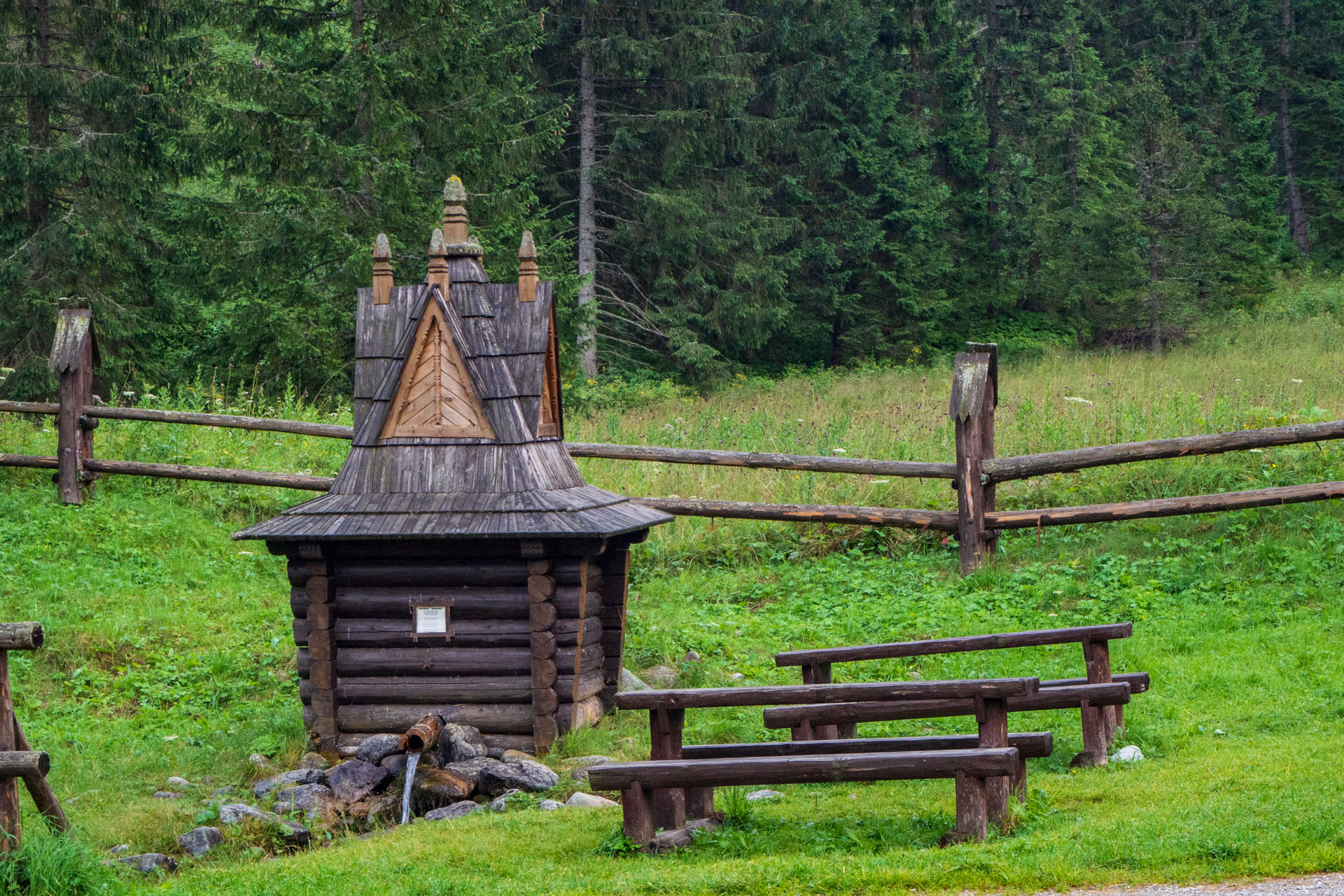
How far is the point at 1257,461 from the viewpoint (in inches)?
489

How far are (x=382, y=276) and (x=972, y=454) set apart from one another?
5.36m

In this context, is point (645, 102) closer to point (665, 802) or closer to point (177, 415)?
point (177, 415)

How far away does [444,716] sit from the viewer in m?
8.50

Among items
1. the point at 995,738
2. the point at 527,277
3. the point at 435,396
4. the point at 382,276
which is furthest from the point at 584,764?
the point at 382,276

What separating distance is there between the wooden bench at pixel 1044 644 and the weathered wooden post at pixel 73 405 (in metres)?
9.36

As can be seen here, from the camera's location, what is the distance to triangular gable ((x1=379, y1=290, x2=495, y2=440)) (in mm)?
8836

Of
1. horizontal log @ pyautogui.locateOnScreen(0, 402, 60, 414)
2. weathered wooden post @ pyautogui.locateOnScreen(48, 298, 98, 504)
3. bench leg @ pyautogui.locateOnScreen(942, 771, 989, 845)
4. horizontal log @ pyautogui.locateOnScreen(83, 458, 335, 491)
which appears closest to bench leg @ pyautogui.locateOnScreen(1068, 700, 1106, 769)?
bench leg @ pyautogui.locateOnScreen(942, 771, 989, 845)

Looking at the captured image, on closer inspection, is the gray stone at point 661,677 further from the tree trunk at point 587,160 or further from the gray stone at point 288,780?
the tree trunk at point 587,160

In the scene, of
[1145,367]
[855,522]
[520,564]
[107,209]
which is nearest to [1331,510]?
[855,522]

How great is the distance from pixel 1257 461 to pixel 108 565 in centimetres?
1098

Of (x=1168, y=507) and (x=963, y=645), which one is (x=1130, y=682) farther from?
(x=1168, y=507)

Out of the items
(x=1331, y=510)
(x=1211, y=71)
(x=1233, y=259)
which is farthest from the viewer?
(x=1211, y=71)

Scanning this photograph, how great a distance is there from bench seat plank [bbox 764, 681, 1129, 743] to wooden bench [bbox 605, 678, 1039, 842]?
17cm

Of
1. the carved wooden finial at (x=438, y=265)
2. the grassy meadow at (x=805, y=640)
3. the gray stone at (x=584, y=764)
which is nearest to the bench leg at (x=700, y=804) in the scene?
the grassy meadow at (x=805, y=640)
